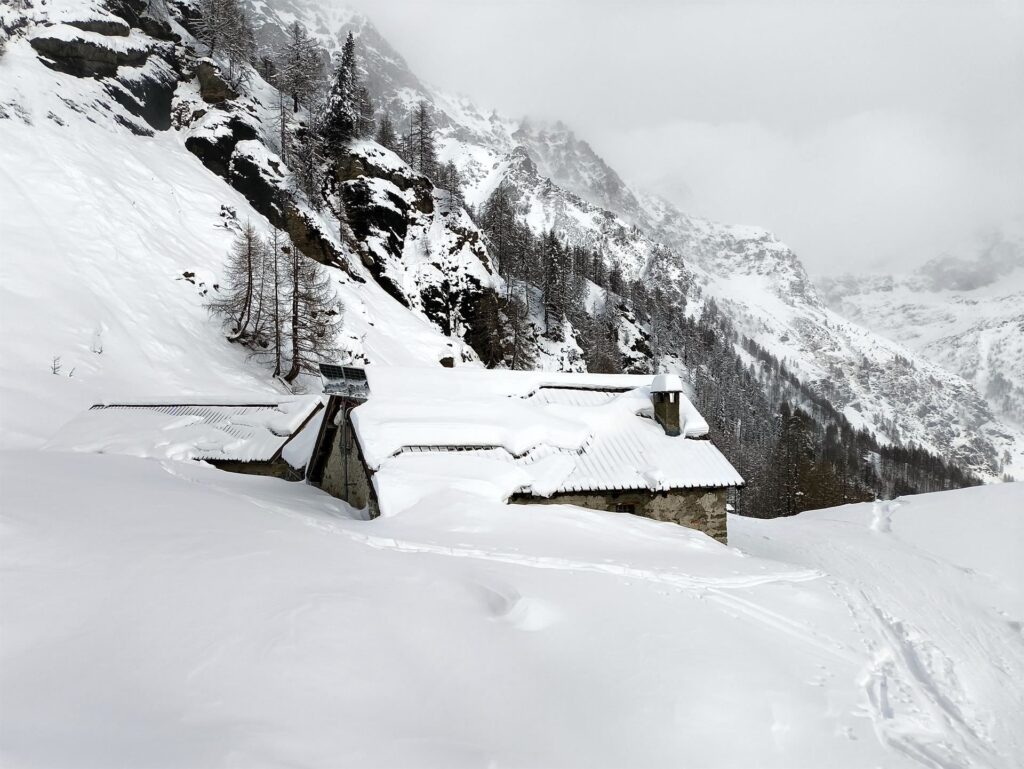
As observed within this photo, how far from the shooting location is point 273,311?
29.8m

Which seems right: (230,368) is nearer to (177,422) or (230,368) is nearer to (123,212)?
(177,422)

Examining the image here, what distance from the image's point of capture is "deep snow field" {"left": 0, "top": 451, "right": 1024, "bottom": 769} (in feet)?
11.0

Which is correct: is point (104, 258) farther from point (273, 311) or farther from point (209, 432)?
point (209, 432)

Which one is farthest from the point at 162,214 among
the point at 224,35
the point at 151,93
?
the point at 224,35

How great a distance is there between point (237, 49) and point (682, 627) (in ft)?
200

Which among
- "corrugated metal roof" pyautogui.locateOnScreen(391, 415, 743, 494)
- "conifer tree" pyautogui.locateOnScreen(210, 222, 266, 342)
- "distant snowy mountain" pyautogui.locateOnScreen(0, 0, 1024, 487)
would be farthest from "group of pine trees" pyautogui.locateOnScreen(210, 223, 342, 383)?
"corrugated metal roof" pyautogui.locateOnScreen(391, 415, 743, 494)

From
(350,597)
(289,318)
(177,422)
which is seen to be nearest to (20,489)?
(350,597)

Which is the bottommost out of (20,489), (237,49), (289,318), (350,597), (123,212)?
(350,597)

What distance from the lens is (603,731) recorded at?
4215 mm

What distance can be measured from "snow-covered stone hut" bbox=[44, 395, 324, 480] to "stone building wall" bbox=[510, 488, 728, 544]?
891cm

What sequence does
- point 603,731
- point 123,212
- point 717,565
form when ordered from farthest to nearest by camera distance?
point 123,212 < point 717,565 < point 603,731

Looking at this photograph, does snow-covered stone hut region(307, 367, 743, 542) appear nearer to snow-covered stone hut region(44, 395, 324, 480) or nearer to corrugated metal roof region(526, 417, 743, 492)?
corrugated metal roof region(526, 417, 743, 492)

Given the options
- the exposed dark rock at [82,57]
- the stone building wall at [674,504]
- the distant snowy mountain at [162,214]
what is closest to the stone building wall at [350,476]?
the stone building wall at [674,504]

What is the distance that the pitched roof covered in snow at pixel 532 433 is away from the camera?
11789mm
